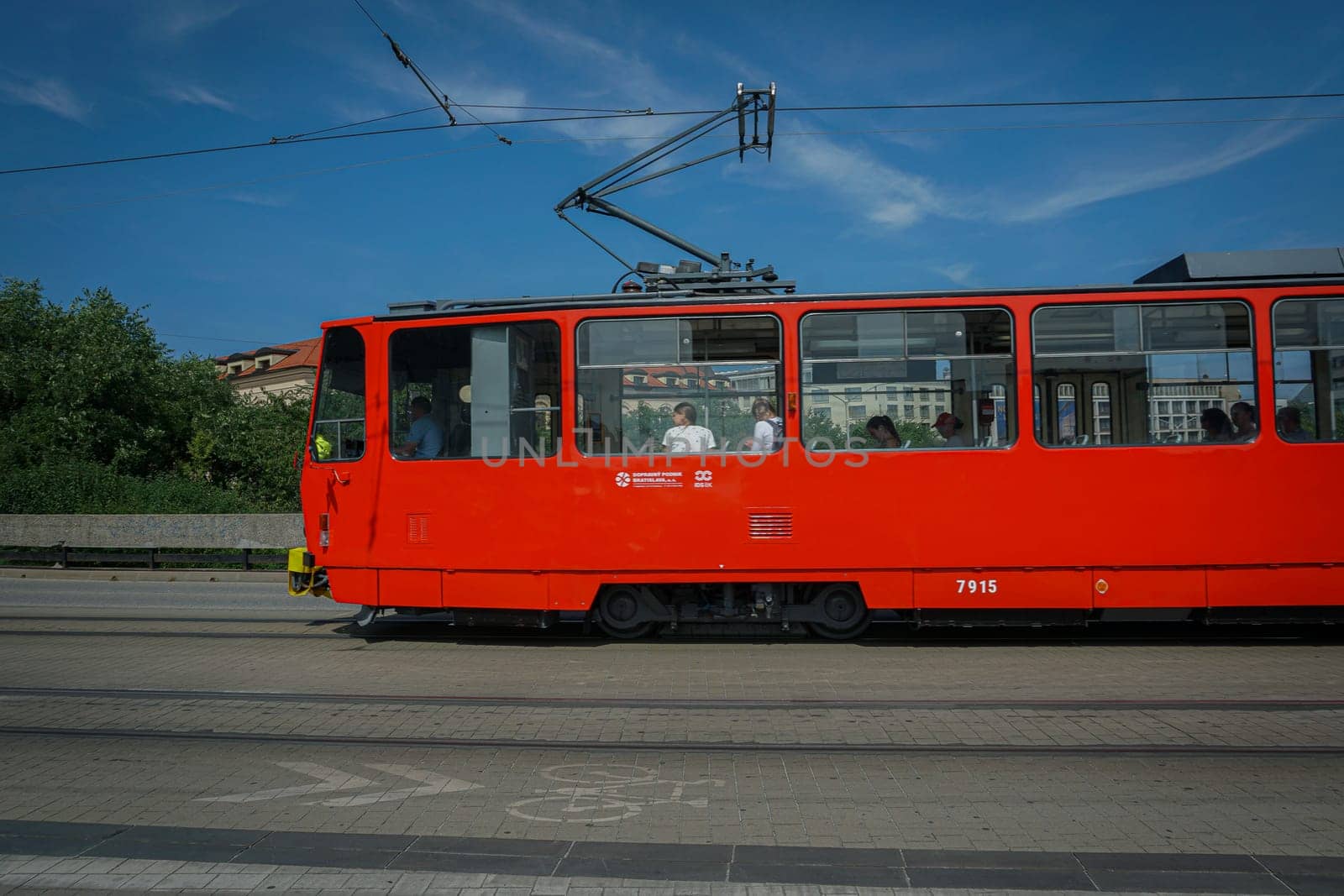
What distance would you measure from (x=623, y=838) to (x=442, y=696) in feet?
10.3

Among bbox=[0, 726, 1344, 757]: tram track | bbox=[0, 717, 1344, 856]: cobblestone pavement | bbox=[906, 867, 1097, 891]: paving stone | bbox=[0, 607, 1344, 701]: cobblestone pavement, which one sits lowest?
bbox=[906, 867, 1097, 891]: paving stone

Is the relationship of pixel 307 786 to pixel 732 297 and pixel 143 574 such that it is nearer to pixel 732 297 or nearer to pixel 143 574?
pixel 732 297

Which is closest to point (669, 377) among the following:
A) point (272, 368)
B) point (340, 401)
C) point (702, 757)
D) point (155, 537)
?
point (340, 401)

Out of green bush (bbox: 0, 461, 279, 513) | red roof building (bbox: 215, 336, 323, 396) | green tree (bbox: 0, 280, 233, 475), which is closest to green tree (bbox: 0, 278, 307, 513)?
green tree (bbox: 0, 280, 233, 475)

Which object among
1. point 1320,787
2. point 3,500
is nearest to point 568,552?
point 1320,787

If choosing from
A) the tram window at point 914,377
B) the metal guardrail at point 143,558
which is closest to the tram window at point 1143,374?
the tram window at point 914,377

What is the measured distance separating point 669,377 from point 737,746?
3.82 metres

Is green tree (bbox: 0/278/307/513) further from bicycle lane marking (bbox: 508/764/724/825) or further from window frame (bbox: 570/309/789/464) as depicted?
bicycle lane marking (bbox: 508/764/724/825)

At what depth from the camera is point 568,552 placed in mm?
8617

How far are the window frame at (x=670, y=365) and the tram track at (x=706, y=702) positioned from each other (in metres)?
2.44

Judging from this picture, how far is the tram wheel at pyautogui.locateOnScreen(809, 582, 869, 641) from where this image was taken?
870 cm

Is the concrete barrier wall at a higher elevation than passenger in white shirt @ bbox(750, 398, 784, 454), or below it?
below

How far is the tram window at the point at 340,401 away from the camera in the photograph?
9.16 meters

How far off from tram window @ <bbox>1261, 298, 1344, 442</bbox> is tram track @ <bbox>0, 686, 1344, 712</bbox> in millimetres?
2704
